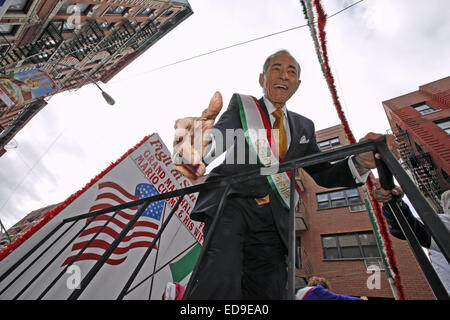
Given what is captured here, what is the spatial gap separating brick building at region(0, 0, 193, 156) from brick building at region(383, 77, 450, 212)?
16.6 meters

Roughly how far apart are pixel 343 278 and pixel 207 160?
42.9 ft

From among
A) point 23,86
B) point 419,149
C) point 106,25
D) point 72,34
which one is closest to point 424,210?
point 23,86

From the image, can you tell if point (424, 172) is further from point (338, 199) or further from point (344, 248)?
point (344, 248)

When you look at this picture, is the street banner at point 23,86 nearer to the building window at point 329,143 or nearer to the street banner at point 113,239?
the street banner at point 113,239

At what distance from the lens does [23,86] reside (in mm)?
7402

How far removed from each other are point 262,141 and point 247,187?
0.37 meters

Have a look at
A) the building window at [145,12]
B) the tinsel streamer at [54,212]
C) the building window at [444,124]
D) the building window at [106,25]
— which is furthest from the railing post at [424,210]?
the building window at [145,12]

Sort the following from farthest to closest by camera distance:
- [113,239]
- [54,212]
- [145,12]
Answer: [145,12] → [113,239] → [54,212]

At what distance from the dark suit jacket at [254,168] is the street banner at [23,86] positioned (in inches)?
337

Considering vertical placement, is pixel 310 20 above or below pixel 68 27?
below

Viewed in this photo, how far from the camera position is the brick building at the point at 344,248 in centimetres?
1008

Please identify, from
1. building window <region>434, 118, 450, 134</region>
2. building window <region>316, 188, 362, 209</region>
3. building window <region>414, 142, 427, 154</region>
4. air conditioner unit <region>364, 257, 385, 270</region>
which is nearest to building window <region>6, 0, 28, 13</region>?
building window <region>316, 188, 362, 209</region>

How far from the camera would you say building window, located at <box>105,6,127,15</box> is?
634 inches
